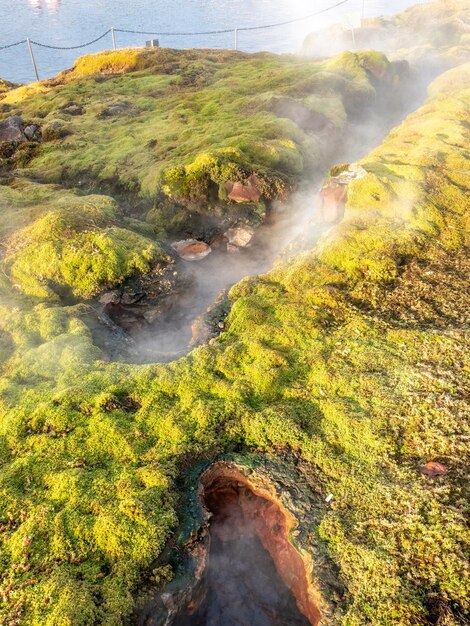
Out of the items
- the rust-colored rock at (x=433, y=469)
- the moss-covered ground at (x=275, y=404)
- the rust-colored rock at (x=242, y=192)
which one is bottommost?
the rust-colored rock at (x=242, y=192)

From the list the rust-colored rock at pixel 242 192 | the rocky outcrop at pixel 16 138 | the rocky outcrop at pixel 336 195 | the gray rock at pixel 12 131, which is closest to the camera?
the rocky outcrop at pixel 336 195

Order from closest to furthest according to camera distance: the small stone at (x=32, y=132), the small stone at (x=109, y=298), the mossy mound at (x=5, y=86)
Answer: the small stone at (x=109, y=298), the small stone at (x=32, y=132), the mossy mound at (x=5, y=86)

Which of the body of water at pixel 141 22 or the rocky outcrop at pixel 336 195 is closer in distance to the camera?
the rocky outcrop at pixel 336 195

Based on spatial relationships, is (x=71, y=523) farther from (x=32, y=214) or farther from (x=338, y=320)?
(x=32, y=214)

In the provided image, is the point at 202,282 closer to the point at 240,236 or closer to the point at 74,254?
the point at 240,236

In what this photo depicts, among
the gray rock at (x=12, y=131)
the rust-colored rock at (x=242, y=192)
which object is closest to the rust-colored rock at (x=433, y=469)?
the rust-colored rock at (x=242, y=192)

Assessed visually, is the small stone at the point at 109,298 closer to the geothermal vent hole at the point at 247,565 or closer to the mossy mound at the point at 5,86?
the geothermal vent hole at the point at 247,565

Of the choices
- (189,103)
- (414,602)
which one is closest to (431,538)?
(414,602)
